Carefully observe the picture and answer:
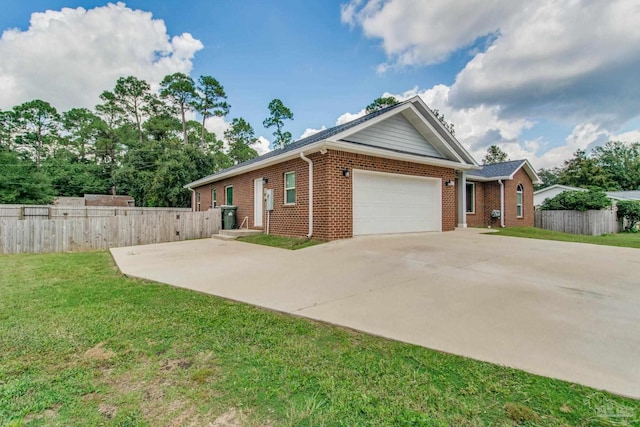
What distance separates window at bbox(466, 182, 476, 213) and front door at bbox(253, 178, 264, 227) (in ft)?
35.5

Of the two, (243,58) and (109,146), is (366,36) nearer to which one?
(243,58)

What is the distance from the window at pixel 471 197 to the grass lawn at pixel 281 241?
10.5 meters

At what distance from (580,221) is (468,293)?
1799cm

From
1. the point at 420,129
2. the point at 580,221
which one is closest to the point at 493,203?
the point at 580,221

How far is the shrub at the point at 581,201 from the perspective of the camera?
1709cm

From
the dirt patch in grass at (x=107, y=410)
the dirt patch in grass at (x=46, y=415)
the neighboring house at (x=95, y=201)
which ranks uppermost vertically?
the neighboring house at (x=95, y=201)

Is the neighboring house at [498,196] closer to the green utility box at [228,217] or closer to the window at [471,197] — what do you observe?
the window at [471,197]

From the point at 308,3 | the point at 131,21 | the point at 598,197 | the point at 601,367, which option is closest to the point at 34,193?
the point at 131,21

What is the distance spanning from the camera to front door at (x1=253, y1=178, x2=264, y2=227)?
12359mm

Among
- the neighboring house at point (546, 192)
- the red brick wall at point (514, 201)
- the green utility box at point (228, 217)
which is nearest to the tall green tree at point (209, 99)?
the green utility box at point (228, 217)

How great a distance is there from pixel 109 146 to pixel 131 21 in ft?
84.4

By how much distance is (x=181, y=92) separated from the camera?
3081 cm

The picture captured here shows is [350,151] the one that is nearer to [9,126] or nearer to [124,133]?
[124,133]

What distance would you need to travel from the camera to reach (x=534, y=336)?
9.55 ft
